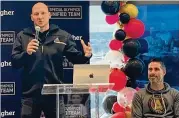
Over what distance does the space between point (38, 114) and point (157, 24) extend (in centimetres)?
201

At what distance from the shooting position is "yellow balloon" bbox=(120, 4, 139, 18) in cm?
455

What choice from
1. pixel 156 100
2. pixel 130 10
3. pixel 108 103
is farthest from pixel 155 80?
pixel 130 10

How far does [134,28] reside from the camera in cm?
447

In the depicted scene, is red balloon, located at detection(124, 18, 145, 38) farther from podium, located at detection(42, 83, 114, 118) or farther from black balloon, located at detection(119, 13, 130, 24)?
podium, located at detection(42, 83, 114, 118)

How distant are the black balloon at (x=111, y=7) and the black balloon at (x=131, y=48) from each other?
424mm

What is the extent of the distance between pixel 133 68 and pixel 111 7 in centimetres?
81

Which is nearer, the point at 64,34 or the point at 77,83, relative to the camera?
the point at 77,83

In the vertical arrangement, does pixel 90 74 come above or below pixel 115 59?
below

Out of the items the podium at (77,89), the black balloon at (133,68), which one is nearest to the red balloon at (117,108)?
the black balloon at (133,68)

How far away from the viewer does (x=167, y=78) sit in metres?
5.00

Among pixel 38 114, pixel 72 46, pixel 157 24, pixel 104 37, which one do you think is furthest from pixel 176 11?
pixel 38 114

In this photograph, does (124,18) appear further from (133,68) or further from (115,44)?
(133,68)

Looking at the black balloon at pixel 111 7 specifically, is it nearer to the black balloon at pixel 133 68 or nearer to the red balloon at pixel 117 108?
the black balloon at pixel 133 68

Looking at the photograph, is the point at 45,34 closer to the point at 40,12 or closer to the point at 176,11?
the point at 40,12
